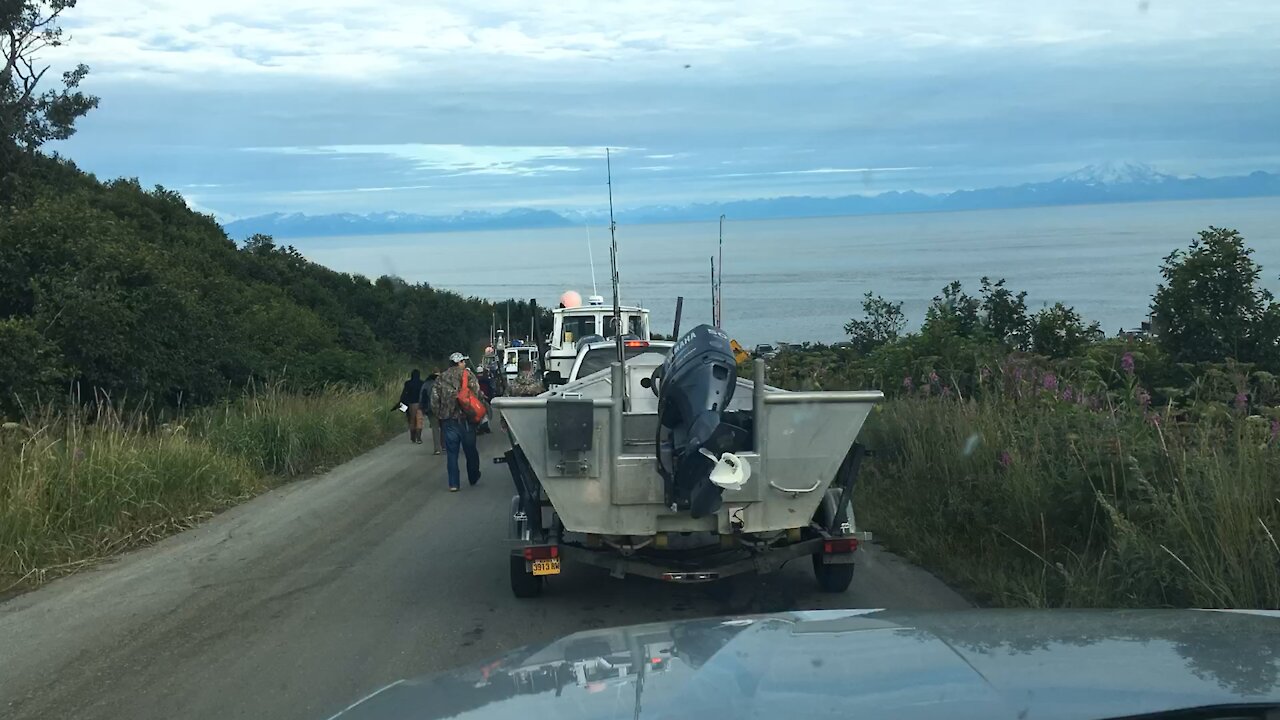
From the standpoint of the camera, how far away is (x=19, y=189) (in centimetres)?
3086

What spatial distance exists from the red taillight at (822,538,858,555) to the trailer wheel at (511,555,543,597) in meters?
2.08

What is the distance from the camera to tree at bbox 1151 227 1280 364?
1555cm

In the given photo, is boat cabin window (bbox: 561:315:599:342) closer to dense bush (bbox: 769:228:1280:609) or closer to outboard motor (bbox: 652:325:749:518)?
dense bush (bbox: 769:228:1280:609)

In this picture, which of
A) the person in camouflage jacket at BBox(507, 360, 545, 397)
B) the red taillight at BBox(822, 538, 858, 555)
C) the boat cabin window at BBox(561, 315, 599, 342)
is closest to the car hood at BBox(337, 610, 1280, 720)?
the red taillight at BBox(822, 538, 858, 555)

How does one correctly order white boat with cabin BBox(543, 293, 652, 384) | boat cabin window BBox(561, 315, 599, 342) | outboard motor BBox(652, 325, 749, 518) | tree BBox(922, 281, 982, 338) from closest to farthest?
1. outboard motor BBox(652, 325, 749, 518)
2. tree BBox(922, 281, 982, 338)
3. white boat with cabin BBox(543, 293, 652, 384)
4. boat cabin window BBox(561, 315, 599, 342)

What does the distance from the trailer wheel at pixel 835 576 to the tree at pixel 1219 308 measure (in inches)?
397

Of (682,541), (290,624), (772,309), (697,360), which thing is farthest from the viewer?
(772,309)

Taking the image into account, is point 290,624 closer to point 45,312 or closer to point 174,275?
point 45,312

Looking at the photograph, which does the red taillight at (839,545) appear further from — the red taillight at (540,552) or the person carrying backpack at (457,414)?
the person carrying backpack at (457,414)

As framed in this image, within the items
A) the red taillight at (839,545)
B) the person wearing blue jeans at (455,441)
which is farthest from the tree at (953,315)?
the red taillight at (839,545)

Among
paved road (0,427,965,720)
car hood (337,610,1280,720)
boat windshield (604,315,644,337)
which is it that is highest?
boat windshield (604,315,644,337)

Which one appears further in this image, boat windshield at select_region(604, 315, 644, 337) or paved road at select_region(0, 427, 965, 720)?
boat windshield at select_region(604, 315, 644, 337)

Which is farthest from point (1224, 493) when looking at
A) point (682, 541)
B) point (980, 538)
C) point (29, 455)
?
point (29, 455)

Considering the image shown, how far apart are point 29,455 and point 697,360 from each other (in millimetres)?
7304
